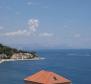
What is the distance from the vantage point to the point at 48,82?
972 inches

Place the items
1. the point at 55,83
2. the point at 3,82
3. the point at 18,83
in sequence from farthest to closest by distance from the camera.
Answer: the point at 3,82 < the point at 18,83 < the point at 55,83

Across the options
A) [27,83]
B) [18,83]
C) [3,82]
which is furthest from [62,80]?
[3,82]

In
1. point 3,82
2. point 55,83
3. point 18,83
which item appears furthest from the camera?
point 3,82

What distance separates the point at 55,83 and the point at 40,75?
1633 mm

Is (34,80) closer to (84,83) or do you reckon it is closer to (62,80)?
(62,80)

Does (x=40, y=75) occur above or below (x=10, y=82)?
above

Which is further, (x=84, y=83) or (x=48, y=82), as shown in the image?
(x=84, y=83)

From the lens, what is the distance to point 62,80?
24.9 metres

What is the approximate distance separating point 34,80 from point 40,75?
843 mm

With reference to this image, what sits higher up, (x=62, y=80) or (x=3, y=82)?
(x=62, y=80)

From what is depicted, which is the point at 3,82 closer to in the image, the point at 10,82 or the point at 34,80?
the point at 10,82

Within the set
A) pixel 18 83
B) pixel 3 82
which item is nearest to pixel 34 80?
pixel 18 83

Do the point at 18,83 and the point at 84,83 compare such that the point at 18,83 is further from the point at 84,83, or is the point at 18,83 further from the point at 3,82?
the point at 84,83

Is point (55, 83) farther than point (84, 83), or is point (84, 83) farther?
point (84, 83)
